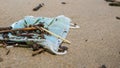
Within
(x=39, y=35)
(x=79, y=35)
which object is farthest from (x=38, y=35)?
(x=79, y=35)

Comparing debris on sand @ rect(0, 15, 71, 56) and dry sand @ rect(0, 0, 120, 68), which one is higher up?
debris on sand @ rect(0, 15, 71, 56)

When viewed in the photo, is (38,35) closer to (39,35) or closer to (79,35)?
(39,35)

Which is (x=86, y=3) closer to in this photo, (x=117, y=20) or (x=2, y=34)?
(x=117, y=20)

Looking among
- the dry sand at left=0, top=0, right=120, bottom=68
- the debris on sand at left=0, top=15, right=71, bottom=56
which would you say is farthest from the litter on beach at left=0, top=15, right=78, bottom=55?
the dry sand at left=0, top=0, right=120, bottom=68

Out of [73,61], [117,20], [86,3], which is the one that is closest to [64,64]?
[73,61]

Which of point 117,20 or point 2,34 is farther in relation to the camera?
point 117,20

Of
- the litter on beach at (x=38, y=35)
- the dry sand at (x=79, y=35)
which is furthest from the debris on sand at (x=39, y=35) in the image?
the dry sand at (x=79, y=35)

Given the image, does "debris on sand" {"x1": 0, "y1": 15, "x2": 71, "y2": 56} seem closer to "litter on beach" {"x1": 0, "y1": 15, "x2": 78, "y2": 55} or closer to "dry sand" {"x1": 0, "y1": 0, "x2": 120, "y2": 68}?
"litter on beach" {"x1": 0, "y1": 15, "x2": 78, "y2": 55}

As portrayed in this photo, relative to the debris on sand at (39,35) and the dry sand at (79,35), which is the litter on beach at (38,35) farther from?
the dry sand at (79,35)
